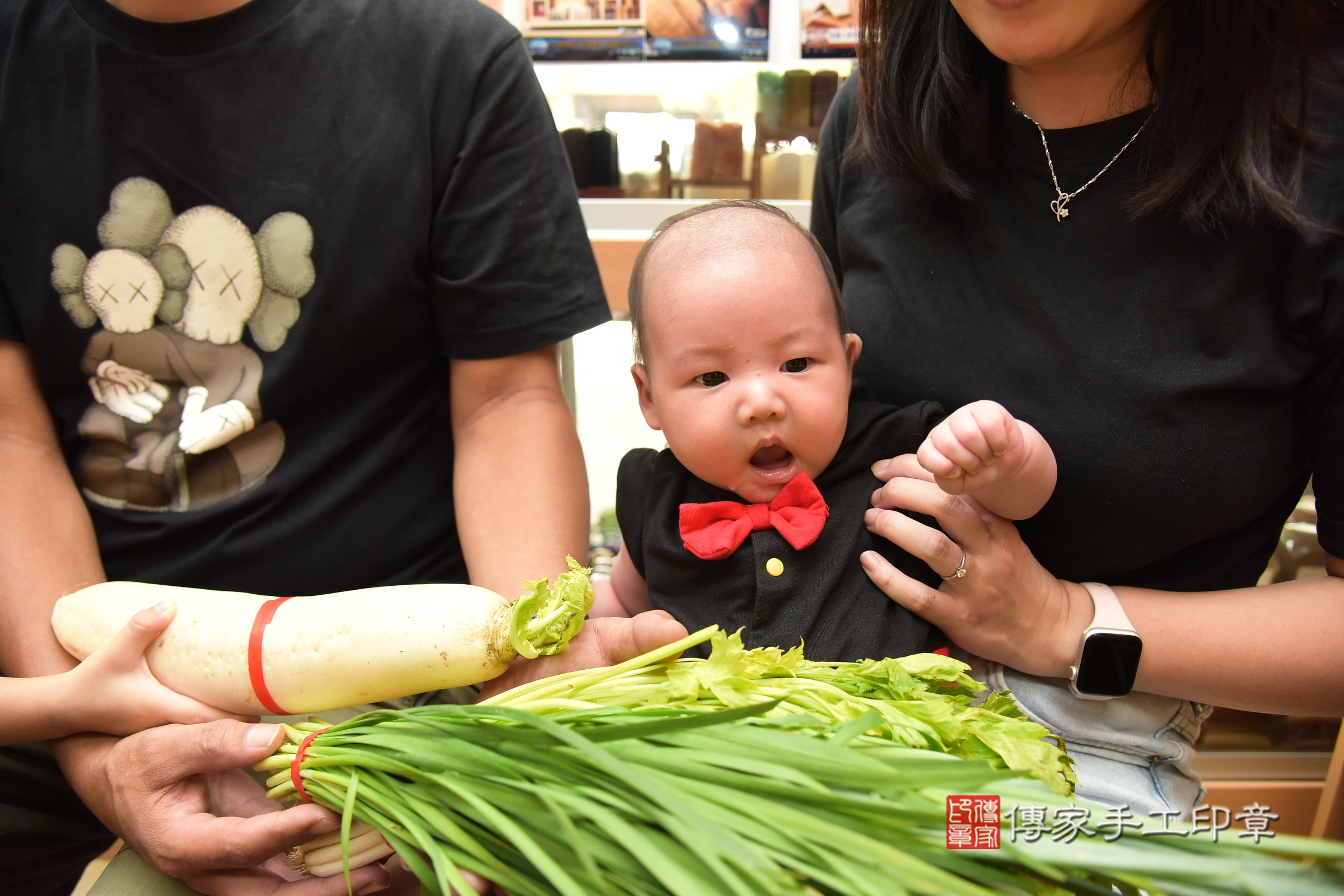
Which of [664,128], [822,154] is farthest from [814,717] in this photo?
[664,128]

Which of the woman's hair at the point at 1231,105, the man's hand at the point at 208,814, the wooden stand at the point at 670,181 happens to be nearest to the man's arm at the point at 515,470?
the man's hand at the point at 208,814

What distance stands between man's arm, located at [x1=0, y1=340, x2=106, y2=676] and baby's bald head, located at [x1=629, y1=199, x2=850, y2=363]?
0.79 meters

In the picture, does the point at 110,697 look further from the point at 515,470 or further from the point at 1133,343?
the point at 1133,343

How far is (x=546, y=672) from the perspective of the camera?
95cm

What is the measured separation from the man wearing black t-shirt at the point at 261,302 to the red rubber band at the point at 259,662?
19cm

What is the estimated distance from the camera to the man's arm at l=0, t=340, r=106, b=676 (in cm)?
108

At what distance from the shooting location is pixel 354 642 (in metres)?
0.94

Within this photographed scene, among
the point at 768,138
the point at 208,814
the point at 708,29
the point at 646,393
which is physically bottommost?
the point at 208,814

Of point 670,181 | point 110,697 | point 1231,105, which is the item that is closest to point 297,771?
point 110,697

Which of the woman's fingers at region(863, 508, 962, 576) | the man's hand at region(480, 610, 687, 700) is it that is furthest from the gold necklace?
the man's hand at region(480, 610, 687, 700)

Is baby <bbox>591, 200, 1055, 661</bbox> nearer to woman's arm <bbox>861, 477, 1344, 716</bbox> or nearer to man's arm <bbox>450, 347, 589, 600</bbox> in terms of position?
woman's arm <bbox>861, 477, 1344, 716</bbox>

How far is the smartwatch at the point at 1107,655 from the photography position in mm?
934

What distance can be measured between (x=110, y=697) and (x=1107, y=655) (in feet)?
3.61

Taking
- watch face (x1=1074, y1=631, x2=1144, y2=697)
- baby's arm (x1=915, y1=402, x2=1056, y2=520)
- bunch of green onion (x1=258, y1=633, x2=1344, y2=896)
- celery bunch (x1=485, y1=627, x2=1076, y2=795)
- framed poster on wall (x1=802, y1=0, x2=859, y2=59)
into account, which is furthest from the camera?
framed poster on wall (x1=802, y1=0, x2=859, y2=59)
